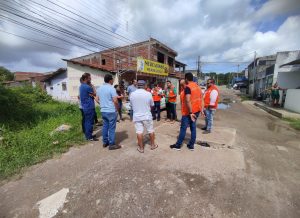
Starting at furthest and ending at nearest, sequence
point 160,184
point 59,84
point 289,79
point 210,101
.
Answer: point 59,84 < point 289,79 < point 210,101 < point 160,184

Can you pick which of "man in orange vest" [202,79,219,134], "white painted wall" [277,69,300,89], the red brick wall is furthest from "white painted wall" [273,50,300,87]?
"man in orange vest" [202,79,219,134]

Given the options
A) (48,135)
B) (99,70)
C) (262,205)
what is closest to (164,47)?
(99,70)

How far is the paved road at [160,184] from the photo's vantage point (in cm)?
241

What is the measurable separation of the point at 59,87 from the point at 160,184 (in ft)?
66.0

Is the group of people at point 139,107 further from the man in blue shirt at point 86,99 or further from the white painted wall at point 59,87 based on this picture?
the white painted wall at point 59,87

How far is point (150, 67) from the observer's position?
16234 millimetres

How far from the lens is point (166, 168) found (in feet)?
11.1

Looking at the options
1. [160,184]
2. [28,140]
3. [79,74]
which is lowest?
[160,184]

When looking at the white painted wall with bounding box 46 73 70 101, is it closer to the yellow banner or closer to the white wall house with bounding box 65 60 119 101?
the white wall house with bounding box 65 60 119 101

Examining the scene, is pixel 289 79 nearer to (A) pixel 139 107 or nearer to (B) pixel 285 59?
(B) pixel 285 59

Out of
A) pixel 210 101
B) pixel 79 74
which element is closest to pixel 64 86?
pixel 79 74

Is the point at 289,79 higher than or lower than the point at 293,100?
higher

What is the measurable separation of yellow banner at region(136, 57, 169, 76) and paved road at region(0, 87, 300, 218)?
1110 centimetres

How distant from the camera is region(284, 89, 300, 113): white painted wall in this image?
10.3 m
